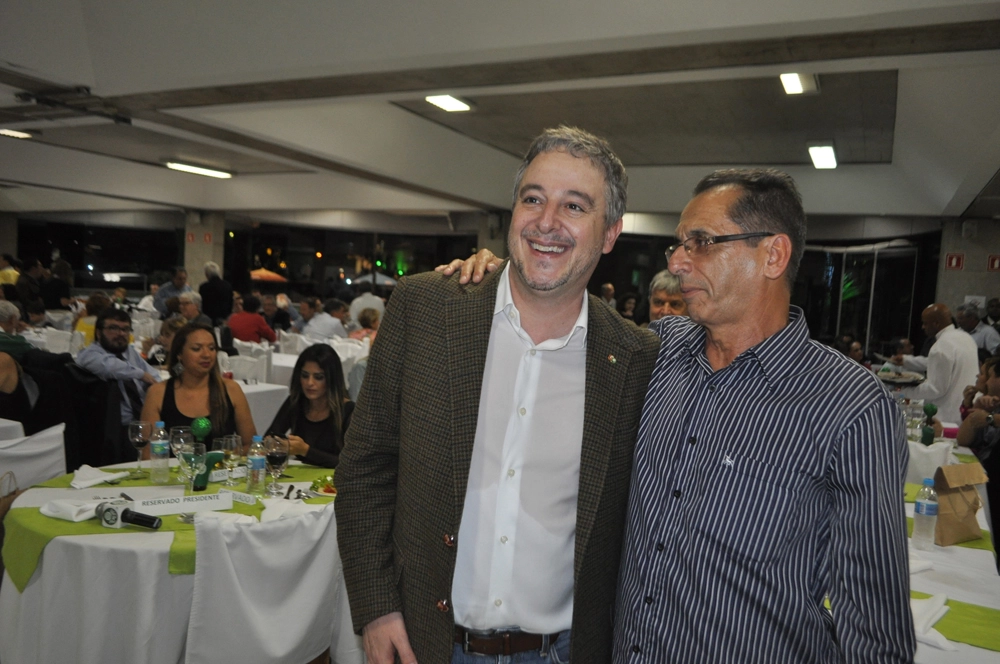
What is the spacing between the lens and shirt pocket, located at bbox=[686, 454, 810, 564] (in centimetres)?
138

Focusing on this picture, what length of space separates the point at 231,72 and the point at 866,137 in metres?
7.24

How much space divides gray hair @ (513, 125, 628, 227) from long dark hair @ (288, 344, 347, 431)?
258 centimetres

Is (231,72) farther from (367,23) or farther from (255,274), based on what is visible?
(255,274)

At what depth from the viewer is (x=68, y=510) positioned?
2689mm

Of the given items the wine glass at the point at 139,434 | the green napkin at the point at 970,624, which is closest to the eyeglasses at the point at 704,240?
the green napkin at the point at 970,624

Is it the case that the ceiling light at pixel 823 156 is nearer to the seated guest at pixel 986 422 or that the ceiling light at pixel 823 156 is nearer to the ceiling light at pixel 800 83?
the ceiling light at pixel 800 83

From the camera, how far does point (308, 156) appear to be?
9.09 meters

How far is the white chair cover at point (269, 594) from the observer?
2541 millimetres

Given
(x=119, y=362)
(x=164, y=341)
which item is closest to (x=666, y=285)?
(x=119, y=362)

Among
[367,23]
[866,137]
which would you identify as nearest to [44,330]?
[367,23]

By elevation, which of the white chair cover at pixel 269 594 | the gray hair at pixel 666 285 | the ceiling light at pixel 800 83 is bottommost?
the white chair cover at pixel 269 594

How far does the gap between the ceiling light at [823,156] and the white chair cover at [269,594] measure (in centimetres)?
812

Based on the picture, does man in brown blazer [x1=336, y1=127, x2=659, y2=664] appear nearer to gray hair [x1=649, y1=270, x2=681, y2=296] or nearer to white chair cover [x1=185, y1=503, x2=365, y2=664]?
white chair cover [x1=185, y1=503, x2=365, y2=664]

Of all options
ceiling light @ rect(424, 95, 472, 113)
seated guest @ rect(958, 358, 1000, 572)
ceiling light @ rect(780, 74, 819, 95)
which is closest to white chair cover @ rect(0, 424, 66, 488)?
ceiling light @ rect(424, 95, 472, 113)
